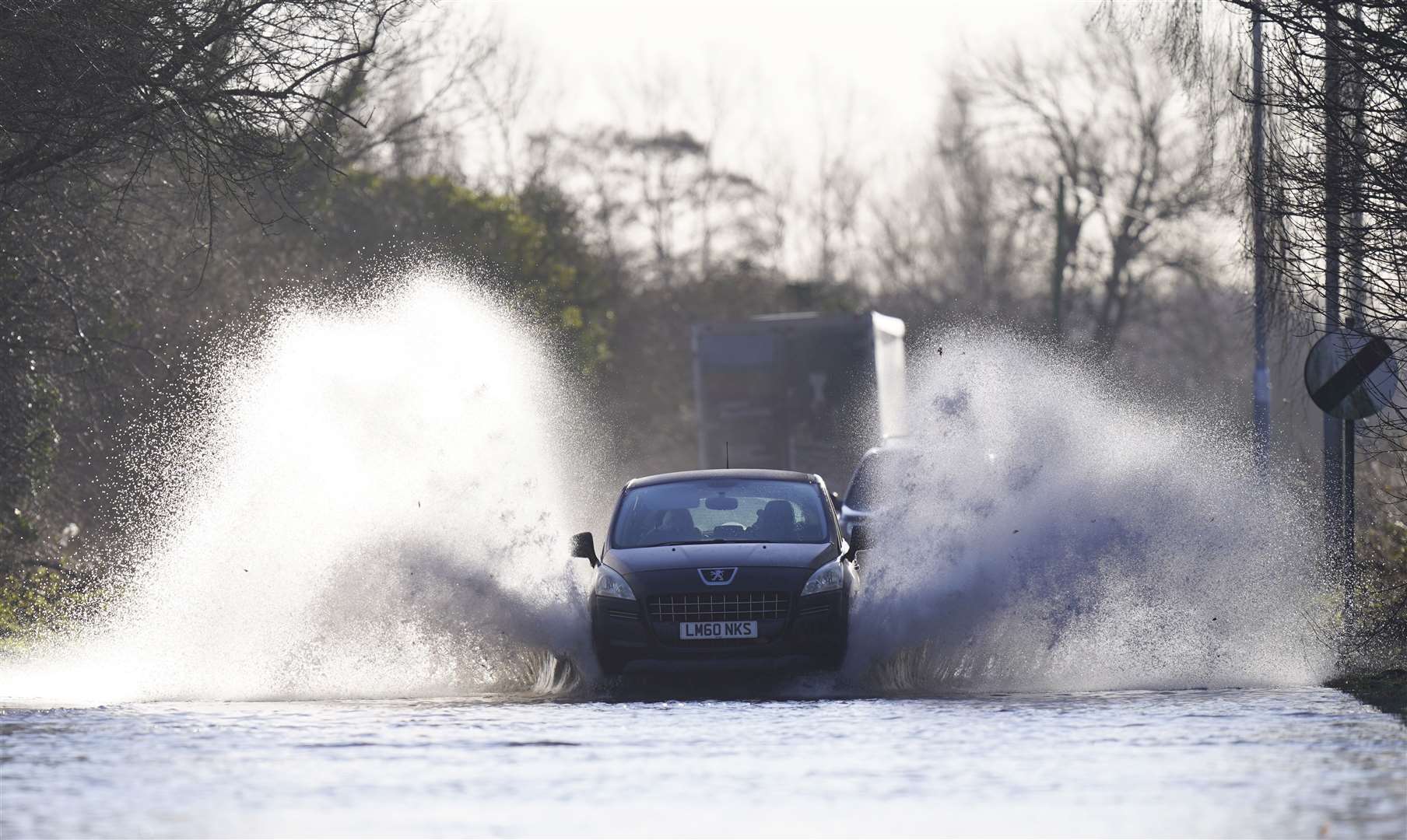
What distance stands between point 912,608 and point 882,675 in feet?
2.17

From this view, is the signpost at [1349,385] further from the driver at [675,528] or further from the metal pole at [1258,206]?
the driver at [675,528]

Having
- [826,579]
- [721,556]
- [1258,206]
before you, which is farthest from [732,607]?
[1258,206]

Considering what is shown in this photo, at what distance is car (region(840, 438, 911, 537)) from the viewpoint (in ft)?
66.5

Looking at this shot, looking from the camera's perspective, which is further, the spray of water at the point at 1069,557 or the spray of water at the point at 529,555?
the spray of water at the point at 529,555

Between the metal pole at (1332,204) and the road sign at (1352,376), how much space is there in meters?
0.24

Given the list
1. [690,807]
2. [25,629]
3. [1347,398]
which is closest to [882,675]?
[1347,398]

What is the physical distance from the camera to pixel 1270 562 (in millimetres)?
17641

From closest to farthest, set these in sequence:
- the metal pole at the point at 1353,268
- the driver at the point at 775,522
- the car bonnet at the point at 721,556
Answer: the metal pole at the point at 1353,268, the car bonnet at the point at 721,556, the driver at the point at 775,522

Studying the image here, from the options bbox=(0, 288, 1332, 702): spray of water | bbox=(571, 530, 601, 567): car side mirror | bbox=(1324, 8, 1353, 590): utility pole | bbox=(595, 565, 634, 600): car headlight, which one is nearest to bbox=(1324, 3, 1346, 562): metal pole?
bbox=(1324, 8, 1353, 590): utility pole

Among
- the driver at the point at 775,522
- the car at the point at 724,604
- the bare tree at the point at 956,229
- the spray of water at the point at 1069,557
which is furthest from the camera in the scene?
the bare tree at the point at 956,229

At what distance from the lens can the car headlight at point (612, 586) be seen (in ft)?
49.4

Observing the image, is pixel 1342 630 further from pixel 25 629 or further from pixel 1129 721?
pixel 25 629

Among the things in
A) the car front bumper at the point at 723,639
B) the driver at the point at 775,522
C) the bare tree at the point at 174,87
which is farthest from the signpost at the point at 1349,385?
the bare tree at the point at 174,87

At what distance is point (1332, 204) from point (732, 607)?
4727 mm
